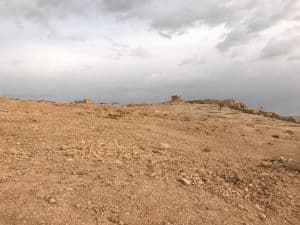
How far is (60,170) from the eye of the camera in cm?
906

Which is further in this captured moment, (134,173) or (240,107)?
(240,107)

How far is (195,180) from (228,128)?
583 centimetres

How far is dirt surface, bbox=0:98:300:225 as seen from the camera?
7.87 meters

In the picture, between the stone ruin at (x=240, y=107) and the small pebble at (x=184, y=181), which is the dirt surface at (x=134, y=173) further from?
the stone ruin at (x=240, y=107)

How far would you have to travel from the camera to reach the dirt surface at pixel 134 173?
25.8ft

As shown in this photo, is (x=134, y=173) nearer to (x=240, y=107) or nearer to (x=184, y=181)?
(x=184, y=181)

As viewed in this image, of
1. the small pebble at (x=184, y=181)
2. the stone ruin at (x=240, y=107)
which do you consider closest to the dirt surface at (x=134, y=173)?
the small pebble at (x=184, y=181)

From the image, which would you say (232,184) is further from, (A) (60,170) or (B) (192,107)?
(B) (192,107)

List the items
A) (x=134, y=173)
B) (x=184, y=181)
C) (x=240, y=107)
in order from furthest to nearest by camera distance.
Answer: (x=240, y=107), (x=134, y=173), (x=184, y=181)

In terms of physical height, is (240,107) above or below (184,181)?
above

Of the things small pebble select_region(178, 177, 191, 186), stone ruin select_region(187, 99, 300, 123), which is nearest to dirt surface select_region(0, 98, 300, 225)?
small pebble select_region(178, 177, 191, 186)

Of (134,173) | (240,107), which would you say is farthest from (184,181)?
(240,107)

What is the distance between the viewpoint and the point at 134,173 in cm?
912

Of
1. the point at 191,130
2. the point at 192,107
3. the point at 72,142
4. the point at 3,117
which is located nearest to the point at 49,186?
the point at 72,142
